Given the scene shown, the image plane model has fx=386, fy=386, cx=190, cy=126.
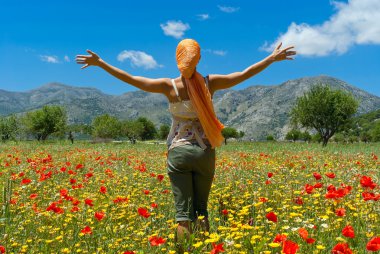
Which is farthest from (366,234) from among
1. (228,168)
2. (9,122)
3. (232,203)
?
(9,122)

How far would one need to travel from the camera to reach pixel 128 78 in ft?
14.3

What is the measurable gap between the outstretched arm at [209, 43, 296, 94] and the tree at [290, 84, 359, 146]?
1708 inches

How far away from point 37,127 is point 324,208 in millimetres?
78763

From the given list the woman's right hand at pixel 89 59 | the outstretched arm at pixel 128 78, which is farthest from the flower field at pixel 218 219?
the woman's right hand at pixel 89 59

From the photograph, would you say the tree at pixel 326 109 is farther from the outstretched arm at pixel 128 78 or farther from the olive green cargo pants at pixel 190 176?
the outstretched arm at pixel 128 78

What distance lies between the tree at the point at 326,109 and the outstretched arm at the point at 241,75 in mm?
43388

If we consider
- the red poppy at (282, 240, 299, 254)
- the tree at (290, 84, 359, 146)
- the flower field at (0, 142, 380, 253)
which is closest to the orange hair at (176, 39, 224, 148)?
the flower field at (0, 142, 380, 253)

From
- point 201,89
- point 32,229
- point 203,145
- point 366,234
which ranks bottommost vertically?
point 32,229

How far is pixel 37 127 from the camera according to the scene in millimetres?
76875

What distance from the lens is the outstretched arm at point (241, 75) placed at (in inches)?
172

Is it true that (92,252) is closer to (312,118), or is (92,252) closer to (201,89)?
(201,89)

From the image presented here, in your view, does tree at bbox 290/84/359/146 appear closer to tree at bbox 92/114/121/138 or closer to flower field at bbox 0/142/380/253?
flower field at bbox 0/142/380/253

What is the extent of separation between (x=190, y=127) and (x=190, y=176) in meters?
0.55

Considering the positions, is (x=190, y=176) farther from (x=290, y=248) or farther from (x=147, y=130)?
(x=147, y=130)
